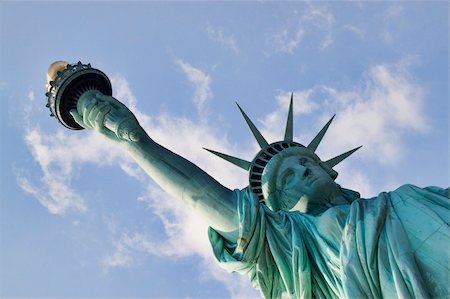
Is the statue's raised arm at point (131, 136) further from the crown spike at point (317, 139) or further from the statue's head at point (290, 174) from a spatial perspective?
the crown spike at point (317, 139)

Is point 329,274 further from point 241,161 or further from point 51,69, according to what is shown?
point 51,69

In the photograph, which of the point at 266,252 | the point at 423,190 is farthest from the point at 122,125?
the point at 423,190

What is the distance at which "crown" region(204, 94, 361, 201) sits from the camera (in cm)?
1102

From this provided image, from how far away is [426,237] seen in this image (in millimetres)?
6984

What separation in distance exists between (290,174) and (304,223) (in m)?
1.75

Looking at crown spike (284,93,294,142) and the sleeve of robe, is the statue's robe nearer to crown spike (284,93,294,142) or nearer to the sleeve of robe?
the sleeve of robe

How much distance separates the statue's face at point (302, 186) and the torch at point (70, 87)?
3917mm

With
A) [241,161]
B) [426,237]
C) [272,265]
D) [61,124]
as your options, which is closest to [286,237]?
[272,265]

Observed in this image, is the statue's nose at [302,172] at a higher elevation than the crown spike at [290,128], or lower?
lower

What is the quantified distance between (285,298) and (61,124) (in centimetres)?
610

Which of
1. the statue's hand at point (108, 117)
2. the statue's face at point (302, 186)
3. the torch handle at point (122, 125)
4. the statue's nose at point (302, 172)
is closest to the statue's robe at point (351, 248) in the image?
the statue's face at point (302, 186)

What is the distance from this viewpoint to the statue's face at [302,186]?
381 inches

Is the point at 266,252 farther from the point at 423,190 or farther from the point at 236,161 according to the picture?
the point at 236,161

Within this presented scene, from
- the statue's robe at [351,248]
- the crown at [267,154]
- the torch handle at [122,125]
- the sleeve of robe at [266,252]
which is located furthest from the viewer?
the crown at [267,154]
